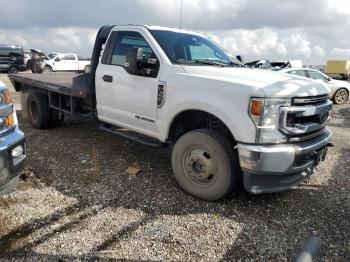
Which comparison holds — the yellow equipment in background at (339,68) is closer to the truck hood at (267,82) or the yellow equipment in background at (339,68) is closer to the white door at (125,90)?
the truck hood at (267,82)

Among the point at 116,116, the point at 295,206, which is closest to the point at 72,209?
the point at 116,116

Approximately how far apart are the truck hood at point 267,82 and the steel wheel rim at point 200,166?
87cm

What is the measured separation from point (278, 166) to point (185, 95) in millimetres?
1346

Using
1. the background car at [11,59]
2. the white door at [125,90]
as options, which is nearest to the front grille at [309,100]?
the white door at [125,90]

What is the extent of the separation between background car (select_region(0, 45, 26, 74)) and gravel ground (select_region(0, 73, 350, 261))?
22421 millimetres

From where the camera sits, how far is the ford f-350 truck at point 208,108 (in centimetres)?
369

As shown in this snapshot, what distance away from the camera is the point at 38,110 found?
279 inches

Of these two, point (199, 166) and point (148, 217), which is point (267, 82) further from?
point (148, 217)

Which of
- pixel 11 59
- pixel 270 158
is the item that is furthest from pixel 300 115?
pixel 11 59

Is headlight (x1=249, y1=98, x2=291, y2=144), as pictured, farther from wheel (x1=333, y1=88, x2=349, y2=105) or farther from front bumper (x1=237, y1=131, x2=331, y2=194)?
wheel (x1=333, y1=88, x2=349, y2=105)

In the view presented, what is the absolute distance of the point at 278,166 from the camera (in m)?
3.71

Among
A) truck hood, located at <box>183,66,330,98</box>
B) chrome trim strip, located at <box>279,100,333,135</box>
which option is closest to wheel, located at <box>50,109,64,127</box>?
truck hood, located at <box>183,66,330,98</box>

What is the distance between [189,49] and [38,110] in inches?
145

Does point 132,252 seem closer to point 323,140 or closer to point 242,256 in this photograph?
point 242,256
